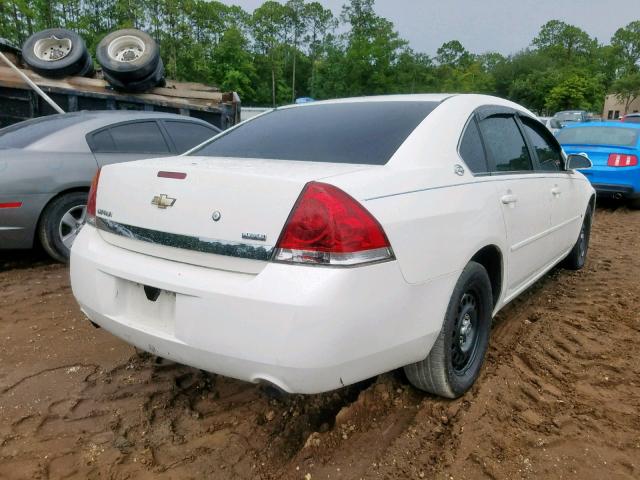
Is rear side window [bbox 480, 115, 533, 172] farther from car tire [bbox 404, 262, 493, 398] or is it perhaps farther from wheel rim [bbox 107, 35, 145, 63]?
wheel rim [bbox 107, 35, 145, 63]

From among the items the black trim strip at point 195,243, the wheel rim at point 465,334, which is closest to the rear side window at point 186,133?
the black trim strip at point 195,243

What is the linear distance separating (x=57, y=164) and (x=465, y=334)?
3.67 m

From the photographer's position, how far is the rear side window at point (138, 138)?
15.7ft

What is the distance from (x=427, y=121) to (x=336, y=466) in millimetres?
1583

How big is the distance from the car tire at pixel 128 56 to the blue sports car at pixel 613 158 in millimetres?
6697

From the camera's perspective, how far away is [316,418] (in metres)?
2.27

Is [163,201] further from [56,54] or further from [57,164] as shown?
[56,54]

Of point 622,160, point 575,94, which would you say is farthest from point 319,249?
point 575,94

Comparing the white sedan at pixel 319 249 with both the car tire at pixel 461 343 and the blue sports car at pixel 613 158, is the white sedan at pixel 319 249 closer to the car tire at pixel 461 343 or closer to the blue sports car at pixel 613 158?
the car tire at pixel 461 343

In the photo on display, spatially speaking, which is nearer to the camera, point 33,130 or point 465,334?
point 465,334

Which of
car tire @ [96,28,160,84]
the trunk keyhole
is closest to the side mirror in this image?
the trunk keyhole

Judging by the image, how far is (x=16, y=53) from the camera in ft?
25.2

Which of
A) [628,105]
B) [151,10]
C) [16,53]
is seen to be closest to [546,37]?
[628,105]

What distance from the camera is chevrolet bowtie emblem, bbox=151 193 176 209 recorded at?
6.40ft
